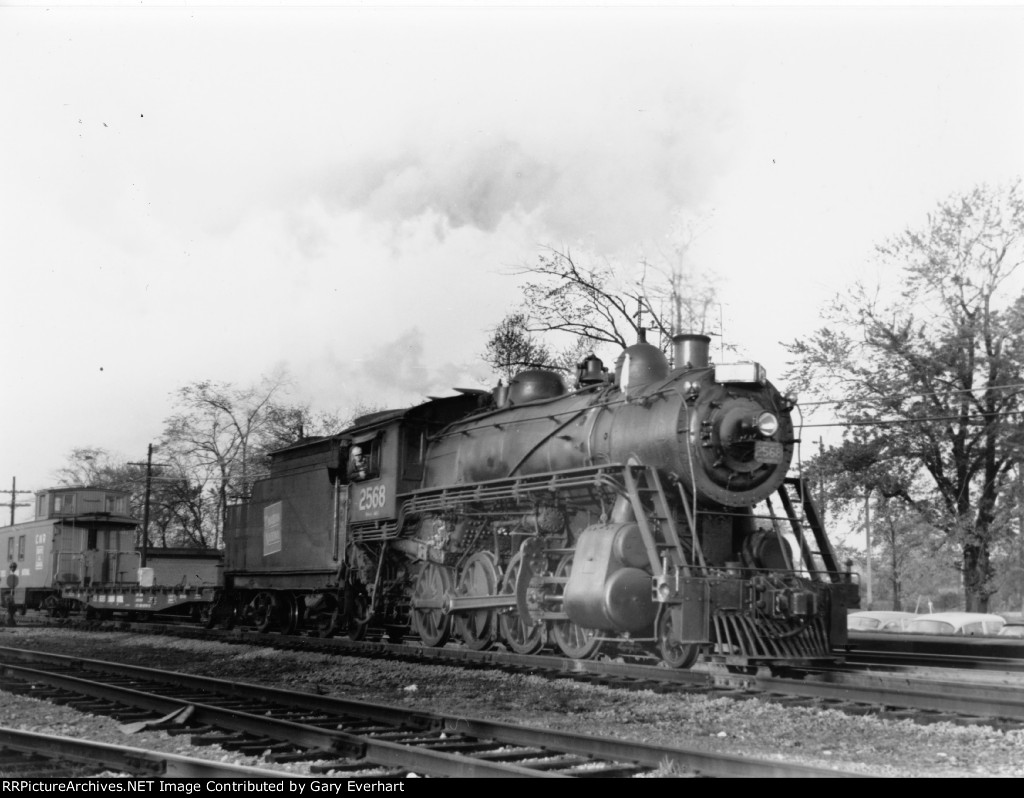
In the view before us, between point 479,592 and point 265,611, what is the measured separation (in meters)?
7.05

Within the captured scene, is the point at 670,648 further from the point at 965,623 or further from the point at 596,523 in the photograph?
the point at 965,623

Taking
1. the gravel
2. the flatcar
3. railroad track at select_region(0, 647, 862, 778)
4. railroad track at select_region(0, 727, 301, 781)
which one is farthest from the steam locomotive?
the flatcar

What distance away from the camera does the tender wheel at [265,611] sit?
693 inches

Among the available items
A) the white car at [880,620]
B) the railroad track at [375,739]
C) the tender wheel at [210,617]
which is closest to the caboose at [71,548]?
the tender wheel at [210,617]

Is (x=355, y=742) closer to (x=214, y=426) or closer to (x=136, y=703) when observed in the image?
(x=136, y=703)

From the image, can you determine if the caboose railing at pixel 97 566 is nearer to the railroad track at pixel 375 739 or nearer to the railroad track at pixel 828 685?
the railroad track at pixel 828 685

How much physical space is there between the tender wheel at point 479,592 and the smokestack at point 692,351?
3346mm

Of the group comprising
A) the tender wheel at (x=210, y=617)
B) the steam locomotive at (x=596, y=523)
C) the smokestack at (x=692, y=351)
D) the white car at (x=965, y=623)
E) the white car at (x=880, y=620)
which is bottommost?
the white car at (x=880, y=620)

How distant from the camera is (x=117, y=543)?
2711 centimetres

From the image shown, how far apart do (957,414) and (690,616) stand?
16905 millimetres

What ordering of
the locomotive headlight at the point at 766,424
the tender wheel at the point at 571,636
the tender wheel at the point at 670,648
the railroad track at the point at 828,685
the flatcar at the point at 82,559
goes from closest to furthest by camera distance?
1. the railroad track at the point at 828,685
2. the tender wheel at the point at 670,648
3. the locomotive headlight at the point at 766,424
4. the tender wheel at the point at 571,636
5. the flatcar at the point at 82,559

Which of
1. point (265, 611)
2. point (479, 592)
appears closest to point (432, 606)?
point (479, 592)

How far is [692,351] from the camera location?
37.4 feet

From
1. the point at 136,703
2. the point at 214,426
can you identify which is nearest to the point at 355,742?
the point at 136,703
